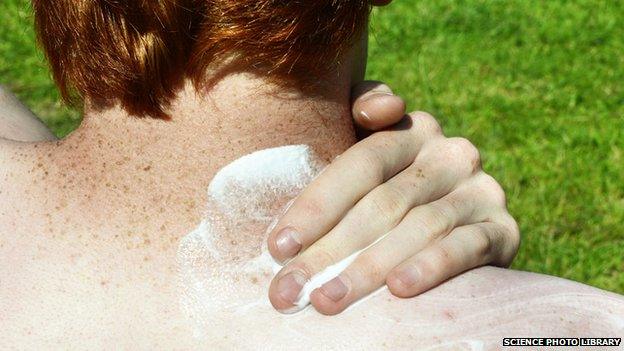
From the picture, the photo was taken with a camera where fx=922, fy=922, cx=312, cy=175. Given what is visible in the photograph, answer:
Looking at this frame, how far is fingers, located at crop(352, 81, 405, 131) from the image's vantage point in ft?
5.99

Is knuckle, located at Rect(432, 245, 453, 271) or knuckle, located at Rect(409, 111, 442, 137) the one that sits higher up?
knuckle, located at Rect(409, 111, 442, 137)

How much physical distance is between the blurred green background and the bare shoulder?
1431mm

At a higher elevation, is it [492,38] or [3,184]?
[3,184]

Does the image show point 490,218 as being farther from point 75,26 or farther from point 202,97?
point 75,26

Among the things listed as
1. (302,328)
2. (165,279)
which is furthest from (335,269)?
(165,279)

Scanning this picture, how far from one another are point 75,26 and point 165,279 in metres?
0.47

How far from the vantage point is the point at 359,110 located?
6.02 ft

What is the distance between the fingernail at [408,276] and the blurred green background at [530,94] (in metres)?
2.09

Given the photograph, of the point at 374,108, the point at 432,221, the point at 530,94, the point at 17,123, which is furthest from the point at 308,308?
the point at 530,94

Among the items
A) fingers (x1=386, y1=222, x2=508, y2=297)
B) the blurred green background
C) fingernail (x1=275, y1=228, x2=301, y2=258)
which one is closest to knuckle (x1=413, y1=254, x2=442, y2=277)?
fingers (x1=386, y1=222, x2=508, y2=297)

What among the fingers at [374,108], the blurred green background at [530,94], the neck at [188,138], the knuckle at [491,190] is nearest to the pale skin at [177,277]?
the neck at [188,138]

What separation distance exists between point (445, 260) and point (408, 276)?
89 millimetres

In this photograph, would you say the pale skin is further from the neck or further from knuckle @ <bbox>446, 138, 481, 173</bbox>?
knuckle @ <bbox>446, 138, 481, 173</bbox>

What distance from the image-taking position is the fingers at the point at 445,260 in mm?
1602
